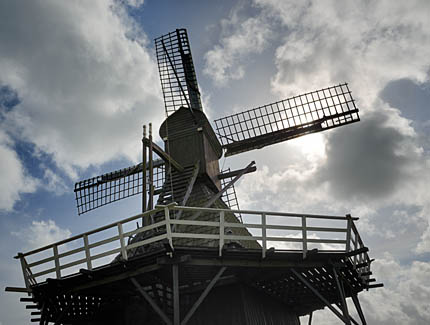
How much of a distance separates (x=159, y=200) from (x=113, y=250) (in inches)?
192

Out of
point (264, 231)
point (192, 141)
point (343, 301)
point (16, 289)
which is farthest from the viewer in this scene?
point (192, 141)

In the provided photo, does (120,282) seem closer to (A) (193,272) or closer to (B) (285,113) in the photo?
(A) (193,272)

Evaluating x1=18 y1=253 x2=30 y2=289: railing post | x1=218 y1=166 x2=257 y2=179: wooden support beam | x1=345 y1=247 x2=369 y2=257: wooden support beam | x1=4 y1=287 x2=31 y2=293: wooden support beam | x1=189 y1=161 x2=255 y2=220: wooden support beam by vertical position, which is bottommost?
x1=345 y1=247 x2=369 y2=257: wooden support beam

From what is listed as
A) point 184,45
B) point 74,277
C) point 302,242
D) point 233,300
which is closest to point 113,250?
point 74,277

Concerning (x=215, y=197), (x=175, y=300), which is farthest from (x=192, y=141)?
(x=175, y=300)

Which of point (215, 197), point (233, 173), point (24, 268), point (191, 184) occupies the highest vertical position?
point (233, 173)

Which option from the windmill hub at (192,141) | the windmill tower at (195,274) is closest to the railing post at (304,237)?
the windmill tower at (195,274)

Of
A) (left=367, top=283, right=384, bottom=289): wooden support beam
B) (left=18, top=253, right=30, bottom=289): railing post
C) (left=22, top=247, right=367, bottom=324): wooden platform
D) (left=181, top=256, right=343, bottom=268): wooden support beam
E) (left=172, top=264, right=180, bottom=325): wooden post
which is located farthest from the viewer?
(left=367, top=283, right=384, bottom=289): wooden support beam

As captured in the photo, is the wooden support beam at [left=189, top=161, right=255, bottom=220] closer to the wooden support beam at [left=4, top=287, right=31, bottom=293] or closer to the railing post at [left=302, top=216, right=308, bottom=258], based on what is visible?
the railing post at [left=302, top=216, right=308, bottom=258]

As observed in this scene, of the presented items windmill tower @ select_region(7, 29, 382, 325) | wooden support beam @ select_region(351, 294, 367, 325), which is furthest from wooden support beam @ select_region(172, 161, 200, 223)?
wooden support beam @ select_region(351, 294, 367, 325)

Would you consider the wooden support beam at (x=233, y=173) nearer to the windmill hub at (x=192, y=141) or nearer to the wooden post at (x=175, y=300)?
the windmill hub at (x=192, y=141)

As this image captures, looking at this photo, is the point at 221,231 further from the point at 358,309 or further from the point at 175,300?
the point at 358,309

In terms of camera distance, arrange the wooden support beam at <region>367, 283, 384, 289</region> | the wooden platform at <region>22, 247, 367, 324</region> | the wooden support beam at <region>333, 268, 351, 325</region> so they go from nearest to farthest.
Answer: the wooden platform at <region>22, 247, 367, 324</region>
the wooden support beam at <region>333, 268, 351, 325</region>
the wooden support beam at <region>367, 283, 384, 289</region>

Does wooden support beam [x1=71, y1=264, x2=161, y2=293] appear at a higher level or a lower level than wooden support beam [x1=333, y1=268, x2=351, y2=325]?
higher
